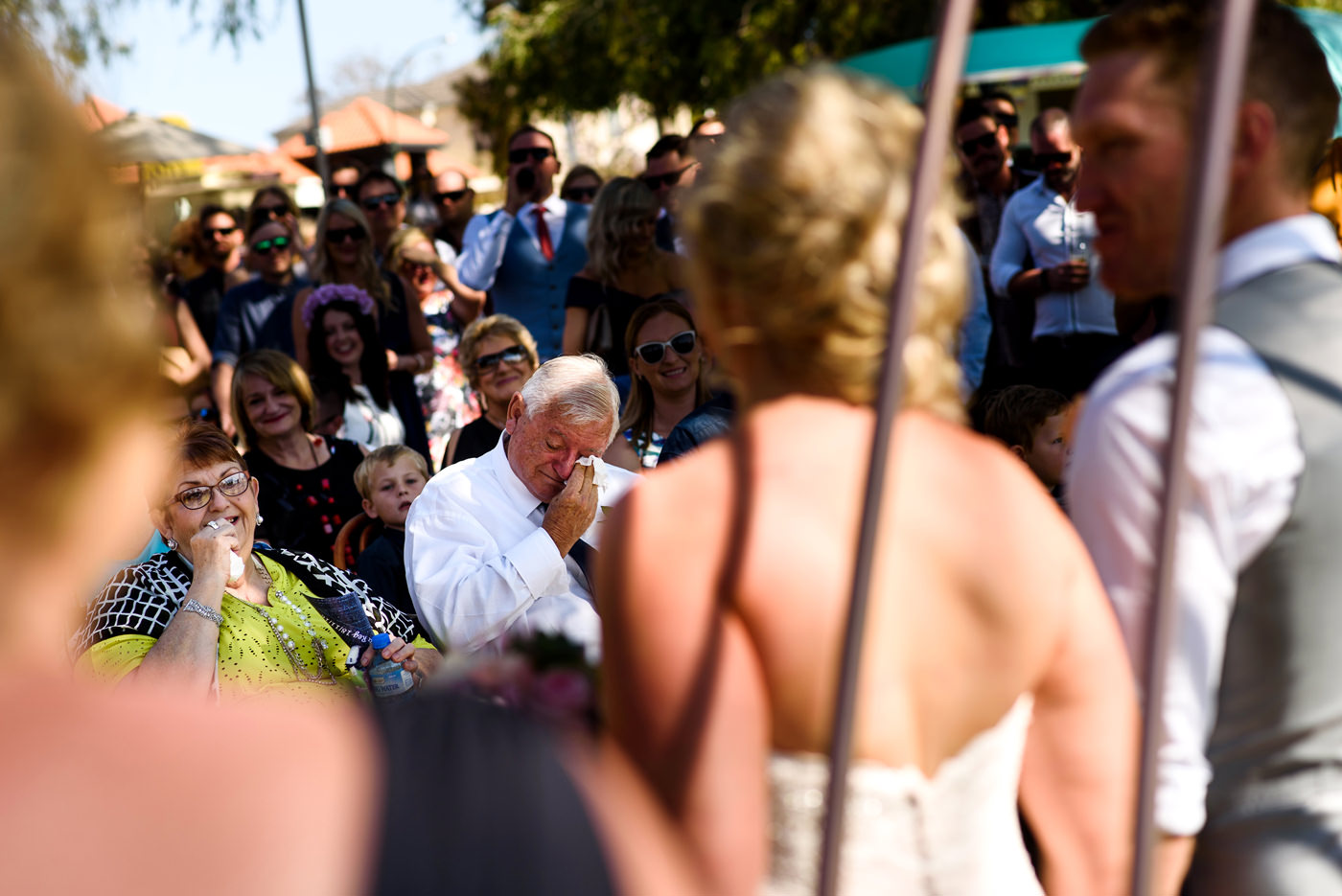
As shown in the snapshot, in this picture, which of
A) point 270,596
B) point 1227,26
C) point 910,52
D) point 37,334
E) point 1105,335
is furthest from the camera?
point 910,52

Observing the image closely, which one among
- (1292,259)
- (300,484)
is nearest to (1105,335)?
(300,484)

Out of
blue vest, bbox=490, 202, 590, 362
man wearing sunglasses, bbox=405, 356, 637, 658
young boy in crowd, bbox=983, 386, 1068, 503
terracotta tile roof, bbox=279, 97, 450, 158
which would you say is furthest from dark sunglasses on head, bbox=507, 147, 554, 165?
terracotta tile roof, bbox=279, 97, 450, 158

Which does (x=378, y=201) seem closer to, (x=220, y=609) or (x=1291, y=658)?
(x=220, y=609)

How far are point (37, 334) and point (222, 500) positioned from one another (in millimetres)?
2587

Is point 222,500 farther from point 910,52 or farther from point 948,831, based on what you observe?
point 910,52

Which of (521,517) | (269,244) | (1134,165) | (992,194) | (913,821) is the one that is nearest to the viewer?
(913,821)

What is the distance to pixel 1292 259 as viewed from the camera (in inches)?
57.3

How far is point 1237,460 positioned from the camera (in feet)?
4.44

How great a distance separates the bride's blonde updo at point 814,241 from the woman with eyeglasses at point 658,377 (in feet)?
9.80

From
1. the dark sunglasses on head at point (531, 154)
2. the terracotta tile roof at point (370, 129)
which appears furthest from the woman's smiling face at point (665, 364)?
the terracotta tile roof at point (370, 129)

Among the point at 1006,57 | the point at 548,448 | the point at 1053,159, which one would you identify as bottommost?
the point at 548,448

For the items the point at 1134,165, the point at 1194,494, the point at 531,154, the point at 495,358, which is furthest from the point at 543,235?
the point at 1194,494

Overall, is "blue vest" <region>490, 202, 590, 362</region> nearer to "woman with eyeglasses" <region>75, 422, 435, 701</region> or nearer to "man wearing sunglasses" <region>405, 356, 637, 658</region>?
"man wearing sunglasses" <region>405, 356, 637, 658</region>

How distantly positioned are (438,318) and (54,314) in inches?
233
